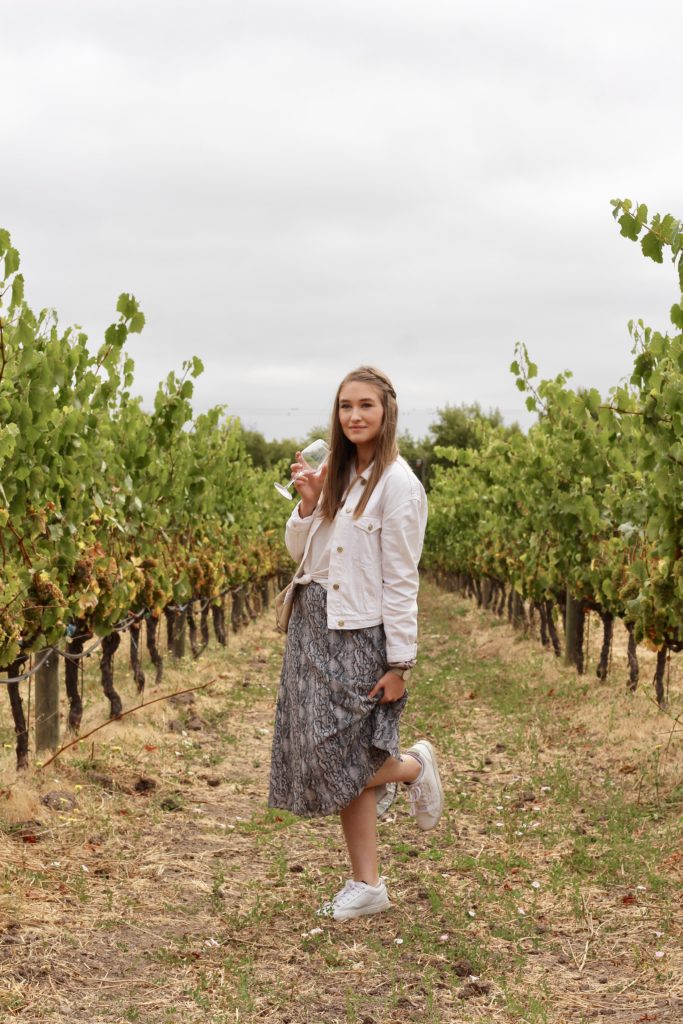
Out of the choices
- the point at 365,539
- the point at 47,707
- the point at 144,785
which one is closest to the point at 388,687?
the point at 365,539

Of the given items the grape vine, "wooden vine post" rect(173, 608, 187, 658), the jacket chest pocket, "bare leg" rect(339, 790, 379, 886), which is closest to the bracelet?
the jacket chest pocket

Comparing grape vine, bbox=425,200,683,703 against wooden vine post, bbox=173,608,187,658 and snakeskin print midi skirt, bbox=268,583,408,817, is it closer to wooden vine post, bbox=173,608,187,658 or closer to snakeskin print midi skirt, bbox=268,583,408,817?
snakeskin print midi skirt, bbox=268,583,408,817

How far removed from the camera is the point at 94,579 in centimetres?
619

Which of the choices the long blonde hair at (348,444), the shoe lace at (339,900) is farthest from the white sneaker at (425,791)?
the long blonde hair at (348,444)

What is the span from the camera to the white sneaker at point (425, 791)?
3975 mm

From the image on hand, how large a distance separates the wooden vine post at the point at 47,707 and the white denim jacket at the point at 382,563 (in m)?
3.12

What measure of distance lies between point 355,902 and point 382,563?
1214 mm

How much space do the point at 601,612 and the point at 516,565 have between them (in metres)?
2.98

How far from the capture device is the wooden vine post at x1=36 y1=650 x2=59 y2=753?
6305 millimetres

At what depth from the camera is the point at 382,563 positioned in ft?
12.0

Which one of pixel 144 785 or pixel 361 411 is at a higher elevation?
pixel 361 411

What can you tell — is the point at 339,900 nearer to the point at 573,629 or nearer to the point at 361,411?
the point at 361,411

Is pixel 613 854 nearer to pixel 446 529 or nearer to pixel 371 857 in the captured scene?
pixel 371 857

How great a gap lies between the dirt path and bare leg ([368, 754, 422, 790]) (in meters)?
0.49
